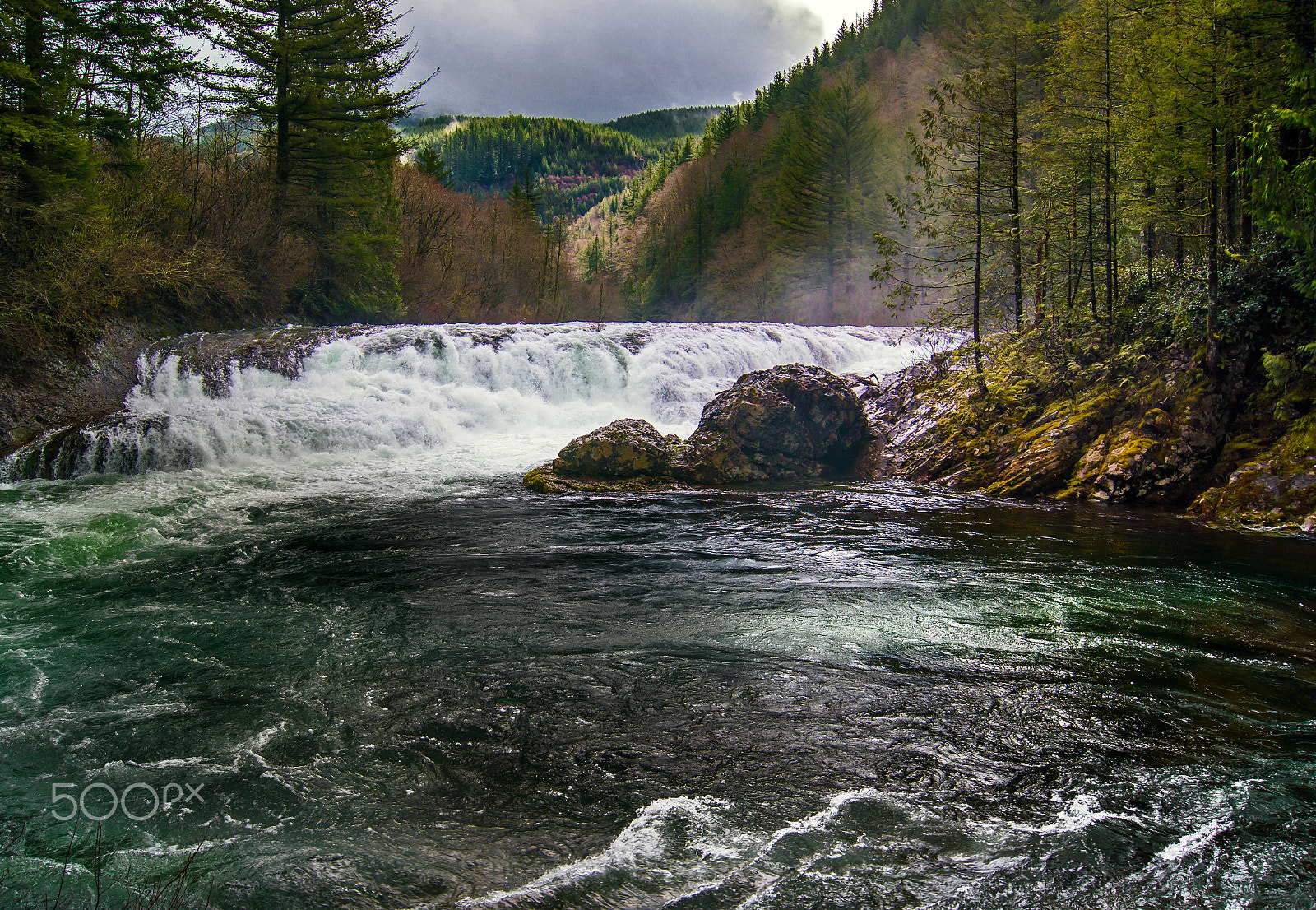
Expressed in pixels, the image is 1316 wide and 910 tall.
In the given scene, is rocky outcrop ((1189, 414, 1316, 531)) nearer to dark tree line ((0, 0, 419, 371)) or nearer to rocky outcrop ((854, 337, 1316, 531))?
rocky outcrop ((854, 337, 1316, 531))

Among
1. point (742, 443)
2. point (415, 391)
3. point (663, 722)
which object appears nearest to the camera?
point (663, 722)

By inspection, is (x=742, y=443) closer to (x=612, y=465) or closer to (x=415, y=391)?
(x=612, y=465)

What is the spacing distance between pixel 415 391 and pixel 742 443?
25.5 ft

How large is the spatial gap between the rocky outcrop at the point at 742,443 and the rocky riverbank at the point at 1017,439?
2 cm

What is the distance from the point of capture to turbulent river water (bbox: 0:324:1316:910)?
2943 millimetres

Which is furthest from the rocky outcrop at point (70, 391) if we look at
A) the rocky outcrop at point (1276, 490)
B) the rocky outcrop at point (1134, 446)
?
the rocky outcrop at point (1276, 490)

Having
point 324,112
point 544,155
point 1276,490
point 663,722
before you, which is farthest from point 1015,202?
point 544,155

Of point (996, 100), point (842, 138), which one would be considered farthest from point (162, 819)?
point (842, 138)

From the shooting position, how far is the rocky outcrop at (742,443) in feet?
39.1

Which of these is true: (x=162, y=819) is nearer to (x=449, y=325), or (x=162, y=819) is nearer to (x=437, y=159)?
(x=449, y=325)

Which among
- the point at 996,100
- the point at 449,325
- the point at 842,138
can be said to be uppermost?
the point at 842,138

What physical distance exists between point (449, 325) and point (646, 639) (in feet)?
56.9

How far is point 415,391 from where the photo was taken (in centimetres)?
1587

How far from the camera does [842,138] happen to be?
43.4m
